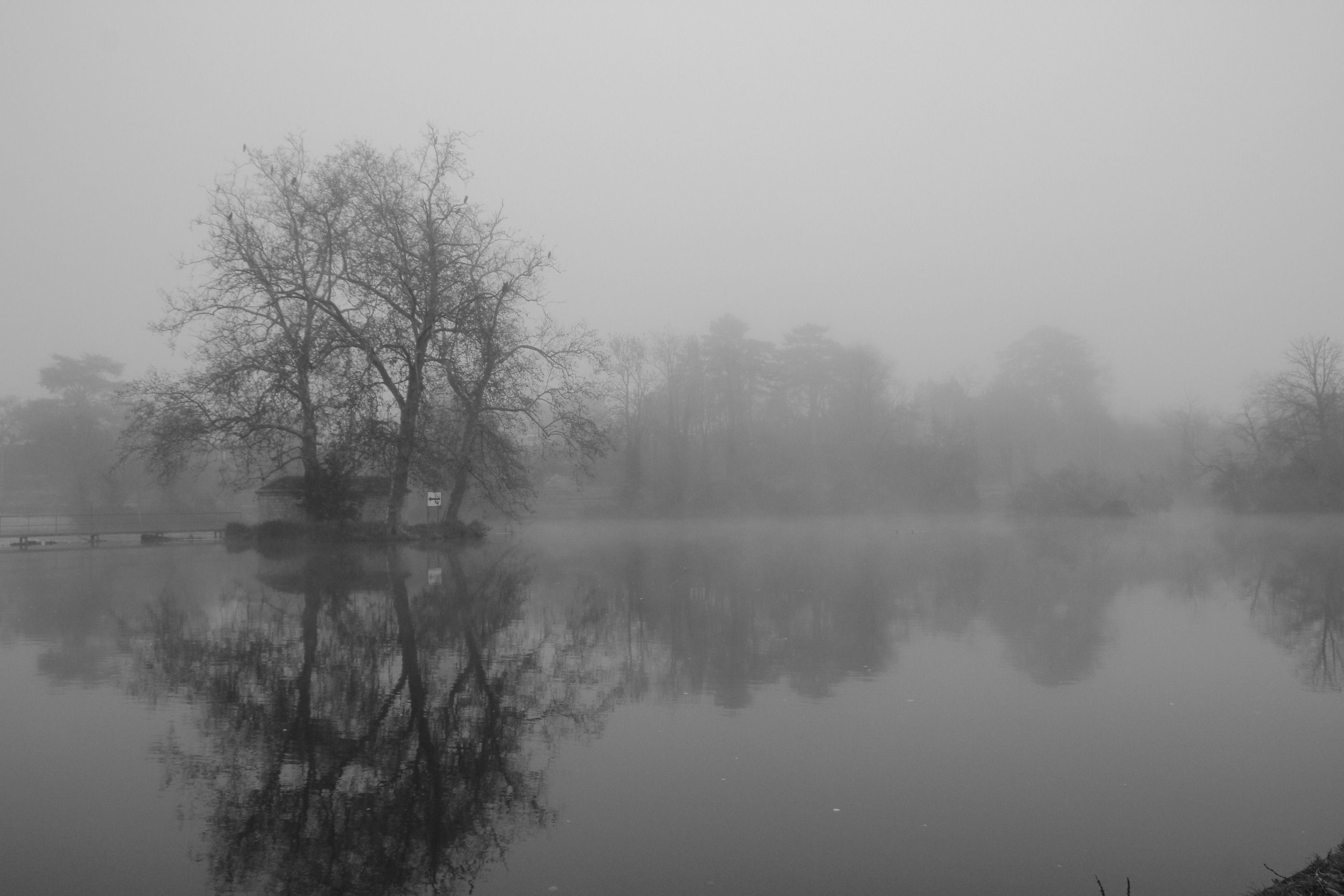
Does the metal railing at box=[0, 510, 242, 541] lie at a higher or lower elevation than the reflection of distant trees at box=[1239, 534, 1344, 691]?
higher

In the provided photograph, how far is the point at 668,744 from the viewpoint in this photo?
6.79 metres

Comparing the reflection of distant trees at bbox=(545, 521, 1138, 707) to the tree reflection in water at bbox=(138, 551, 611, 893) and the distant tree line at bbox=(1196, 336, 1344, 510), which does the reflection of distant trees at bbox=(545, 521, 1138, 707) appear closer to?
the tree reflection in water at bbox=(138, 551, 611, 893)

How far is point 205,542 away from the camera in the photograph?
3575cm

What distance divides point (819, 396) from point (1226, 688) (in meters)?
59.5

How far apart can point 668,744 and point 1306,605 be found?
1213cm

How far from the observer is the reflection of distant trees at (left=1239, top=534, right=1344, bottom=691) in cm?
998

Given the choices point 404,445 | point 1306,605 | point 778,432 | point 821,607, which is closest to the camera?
point 821,607

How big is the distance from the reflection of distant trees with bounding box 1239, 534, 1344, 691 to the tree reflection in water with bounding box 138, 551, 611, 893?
24.0ft

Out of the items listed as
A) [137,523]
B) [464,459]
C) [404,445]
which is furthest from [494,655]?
[137,523]

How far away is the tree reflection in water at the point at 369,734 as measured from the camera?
4738mm

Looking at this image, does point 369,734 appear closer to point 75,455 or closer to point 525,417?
point 525,417

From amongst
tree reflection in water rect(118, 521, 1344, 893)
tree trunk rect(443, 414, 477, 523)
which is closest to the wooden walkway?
tree trunk rect(443, 414, 477, 523)

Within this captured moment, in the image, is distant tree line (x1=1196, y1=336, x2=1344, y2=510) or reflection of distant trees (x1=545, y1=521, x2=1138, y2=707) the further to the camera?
distant tree line (x1=1196, y1=336, x2=1344, y2=510)

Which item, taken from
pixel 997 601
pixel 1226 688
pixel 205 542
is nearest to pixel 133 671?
pixel 1226 688
